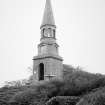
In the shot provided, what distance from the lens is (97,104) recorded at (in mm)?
9469

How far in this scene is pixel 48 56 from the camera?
24172 mm

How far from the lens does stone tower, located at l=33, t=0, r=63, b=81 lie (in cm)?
2408

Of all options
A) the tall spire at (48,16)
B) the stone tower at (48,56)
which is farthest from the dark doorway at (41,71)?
the tall spire at (48,16)

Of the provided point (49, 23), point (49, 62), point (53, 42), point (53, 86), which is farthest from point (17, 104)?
point (49, 23)

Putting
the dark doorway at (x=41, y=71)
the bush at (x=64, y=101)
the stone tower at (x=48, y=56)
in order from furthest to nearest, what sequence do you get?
1. the dark doorway at (x=41, y=71)
2. the stone tower at (x=48, y=56)
3. the bush at (x=64, y=101)

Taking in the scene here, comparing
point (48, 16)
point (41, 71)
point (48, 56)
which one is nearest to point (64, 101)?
point (48, 56)

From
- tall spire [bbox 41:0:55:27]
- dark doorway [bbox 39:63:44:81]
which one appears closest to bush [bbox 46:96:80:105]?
dark doorway [bbox 39:63:44:81]

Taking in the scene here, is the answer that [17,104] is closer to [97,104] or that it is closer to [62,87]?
[62,87]

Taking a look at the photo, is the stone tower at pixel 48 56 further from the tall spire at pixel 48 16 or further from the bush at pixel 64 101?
the bush at pixel 64 101

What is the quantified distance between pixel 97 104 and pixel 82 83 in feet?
24.6

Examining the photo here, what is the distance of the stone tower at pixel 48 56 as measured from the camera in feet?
79.0

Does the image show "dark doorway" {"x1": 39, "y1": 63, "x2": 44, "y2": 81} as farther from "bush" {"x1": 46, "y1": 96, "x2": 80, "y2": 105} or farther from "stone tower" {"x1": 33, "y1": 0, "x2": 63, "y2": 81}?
"bush" {"x1": 46, "y1": 96, "x2": 80, "y2": 105}

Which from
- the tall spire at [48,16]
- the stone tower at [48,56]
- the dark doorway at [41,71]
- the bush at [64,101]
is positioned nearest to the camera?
the bush at [64,101]

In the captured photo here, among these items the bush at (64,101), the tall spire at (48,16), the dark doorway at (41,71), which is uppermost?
the tall spire at (48,16)
